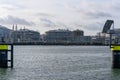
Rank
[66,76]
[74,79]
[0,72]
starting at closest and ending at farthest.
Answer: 1. [74,79]
2. [66,76]
3. [0,72]

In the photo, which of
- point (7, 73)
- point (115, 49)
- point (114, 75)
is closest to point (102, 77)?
point (114, 75)

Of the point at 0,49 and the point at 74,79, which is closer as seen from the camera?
the point at 74,79

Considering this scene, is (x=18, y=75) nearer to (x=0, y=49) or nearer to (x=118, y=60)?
(x=0, y=49)

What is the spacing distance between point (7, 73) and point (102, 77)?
10.9 metres

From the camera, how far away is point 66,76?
46.1m

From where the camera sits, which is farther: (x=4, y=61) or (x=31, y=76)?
(x=4, y=61)

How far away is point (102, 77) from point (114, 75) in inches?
113

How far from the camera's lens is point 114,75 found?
47.8 meters

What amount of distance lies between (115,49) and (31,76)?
1072 cm

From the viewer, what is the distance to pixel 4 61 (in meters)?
52.2

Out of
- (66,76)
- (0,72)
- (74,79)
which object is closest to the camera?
(74,79)

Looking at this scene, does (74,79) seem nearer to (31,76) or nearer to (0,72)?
(31,76)

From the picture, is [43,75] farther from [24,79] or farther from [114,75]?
[114,75]

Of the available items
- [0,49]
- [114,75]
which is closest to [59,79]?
[114,75]
